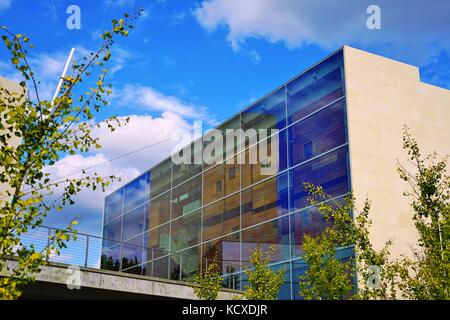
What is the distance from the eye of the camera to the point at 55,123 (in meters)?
9.43

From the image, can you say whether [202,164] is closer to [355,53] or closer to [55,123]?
[355,53]

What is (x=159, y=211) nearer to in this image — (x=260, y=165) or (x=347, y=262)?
(x=260, y=165)

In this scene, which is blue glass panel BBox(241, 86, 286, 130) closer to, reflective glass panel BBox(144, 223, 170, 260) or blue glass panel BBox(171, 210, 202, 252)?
blue glass panel BBox(171, 210, 202, 252)

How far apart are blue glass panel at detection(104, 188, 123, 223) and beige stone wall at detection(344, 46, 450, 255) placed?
25.0 metres

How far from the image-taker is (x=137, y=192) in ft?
146

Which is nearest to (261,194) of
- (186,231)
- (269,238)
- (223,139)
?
(269,238)

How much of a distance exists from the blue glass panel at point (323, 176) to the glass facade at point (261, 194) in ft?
0.15

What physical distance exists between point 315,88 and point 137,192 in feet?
67.3

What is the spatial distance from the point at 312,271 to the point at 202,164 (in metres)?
17.3

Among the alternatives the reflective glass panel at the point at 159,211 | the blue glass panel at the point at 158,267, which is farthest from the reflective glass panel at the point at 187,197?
the blue glass panel at the point at 158,267

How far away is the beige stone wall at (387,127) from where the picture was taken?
2503 cm

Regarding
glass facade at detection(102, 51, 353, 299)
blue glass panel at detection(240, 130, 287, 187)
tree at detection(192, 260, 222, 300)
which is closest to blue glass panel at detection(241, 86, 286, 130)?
glass facade at detection(102, 51, 353, 299)

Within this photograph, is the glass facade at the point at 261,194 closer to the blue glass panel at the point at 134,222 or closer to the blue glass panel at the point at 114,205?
the blue glass panel at the point at 134,222
